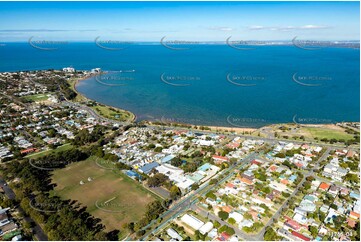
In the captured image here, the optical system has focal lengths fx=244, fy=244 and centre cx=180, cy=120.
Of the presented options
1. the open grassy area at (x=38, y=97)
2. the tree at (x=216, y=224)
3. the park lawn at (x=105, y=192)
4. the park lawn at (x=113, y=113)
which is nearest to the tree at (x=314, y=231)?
the tree at (x=216, y=224)

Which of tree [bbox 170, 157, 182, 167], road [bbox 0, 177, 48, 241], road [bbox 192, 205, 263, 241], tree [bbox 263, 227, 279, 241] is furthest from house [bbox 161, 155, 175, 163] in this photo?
tree [bbox 263, 227, 279, 241]

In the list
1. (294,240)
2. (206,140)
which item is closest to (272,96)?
(206,140)

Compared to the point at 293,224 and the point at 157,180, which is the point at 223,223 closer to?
the point at 293,224

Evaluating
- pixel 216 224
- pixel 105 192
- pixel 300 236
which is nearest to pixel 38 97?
pixel 105 192

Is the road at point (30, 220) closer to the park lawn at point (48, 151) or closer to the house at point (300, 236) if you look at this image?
the park lawn at point (48, 151)

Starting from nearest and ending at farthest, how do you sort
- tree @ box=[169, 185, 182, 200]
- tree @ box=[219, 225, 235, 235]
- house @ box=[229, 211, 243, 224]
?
tree @ box=[219, 225, 235, 235] < house @ box=[229, 211, 243, 224] < tree @ box=[169, 185, 182, 200]

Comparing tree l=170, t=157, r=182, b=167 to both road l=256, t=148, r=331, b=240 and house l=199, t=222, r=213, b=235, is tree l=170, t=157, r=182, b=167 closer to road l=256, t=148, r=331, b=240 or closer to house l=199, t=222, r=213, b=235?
house l=199, t=222, r=213, b=235

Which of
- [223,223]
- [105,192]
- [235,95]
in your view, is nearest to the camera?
[223,223]
